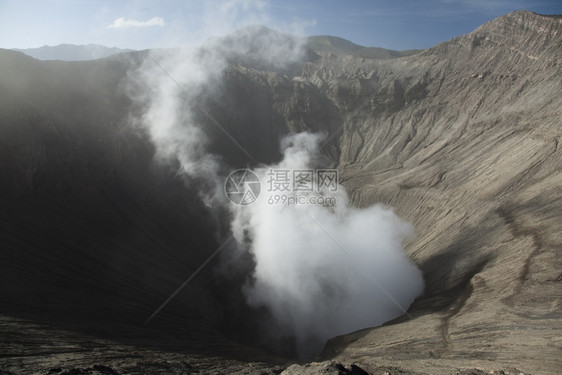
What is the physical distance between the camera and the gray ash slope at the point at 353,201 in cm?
1903

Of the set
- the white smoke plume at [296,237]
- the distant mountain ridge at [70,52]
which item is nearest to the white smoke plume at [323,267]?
the white smoke plume at [296,237]

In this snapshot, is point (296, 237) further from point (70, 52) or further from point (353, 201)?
point (70, 52)

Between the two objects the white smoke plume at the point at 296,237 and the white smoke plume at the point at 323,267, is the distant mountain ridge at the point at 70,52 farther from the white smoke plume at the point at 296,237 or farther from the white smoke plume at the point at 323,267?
the white smoke plume at the point at 323,267

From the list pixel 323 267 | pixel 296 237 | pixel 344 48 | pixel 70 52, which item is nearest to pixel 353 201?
pixel 296 237

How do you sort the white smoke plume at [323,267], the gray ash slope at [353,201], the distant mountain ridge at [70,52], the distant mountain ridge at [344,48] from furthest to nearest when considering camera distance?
the distant mountain ridge at [344,48] < the distant mountain ridge at [70,52] < the white smoke plume at [323,267] < the gray ash slope at [353,201]

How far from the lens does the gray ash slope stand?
749 inches

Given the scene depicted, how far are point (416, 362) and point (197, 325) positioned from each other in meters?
14.8

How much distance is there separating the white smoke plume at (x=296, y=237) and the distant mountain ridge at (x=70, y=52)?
42.2m

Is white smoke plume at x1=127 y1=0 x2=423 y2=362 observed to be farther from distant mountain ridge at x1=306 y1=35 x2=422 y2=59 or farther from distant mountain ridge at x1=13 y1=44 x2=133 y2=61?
distant mountain ridge at x1=306 y1=35 x2=422 y2=59

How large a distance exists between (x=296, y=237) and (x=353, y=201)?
12478 mm

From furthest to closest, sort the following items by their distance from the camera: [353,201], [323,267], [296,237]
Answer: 1. [353,201]
2. [296,237]
3. [323,267]

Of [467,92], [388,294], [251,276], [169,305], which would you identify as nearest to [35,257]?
[169,305]

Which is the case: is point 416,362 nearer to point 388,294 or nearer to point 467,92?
point 388,294

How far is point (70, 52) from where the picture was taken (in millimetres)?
87250
